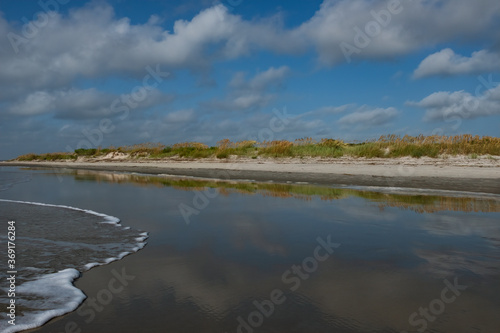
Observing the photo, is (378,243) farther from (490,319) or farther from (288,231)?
(490,319)

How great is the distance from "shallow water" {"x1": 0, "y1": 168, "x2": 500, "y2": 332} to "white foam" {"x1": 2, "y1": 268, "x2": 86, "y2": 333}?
108 millimetres

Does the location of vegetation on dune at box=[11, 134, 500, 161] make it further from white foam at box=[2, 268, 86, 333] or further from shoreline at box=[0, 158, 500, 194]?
white foam at box=[2, 268, 86, 333]

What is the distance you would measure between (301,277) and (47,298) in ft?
Result: 8.22

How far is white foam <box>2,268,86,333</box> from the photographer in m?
3.10

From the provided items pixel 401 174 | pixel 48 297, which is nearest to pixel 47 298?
pixel 48 297

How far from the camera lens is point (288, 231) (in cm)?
638

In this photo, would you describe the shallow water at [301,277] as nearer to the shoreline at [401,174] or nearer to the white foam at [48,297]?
the white foam at [48,297]

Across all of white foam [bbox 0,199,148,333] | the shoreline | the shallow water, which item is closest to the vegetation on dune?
the shoreline

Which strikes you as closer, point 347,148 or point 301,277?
point 301,277

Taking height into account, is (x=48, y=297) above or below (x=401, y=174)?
below

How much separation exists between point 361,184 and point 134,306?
530 inches

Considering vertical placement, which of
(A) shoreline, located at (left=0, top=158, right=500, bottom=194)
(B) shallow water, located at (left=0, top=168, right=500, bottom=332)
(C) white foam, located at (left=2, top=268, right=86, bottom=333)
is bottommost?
(C) white foam, located at (left=2, top=268, right=86, bottom=333)

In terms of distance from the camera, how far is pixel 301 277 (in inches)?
159

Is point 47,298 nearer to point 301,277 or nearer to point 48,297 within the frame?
point 48,297
